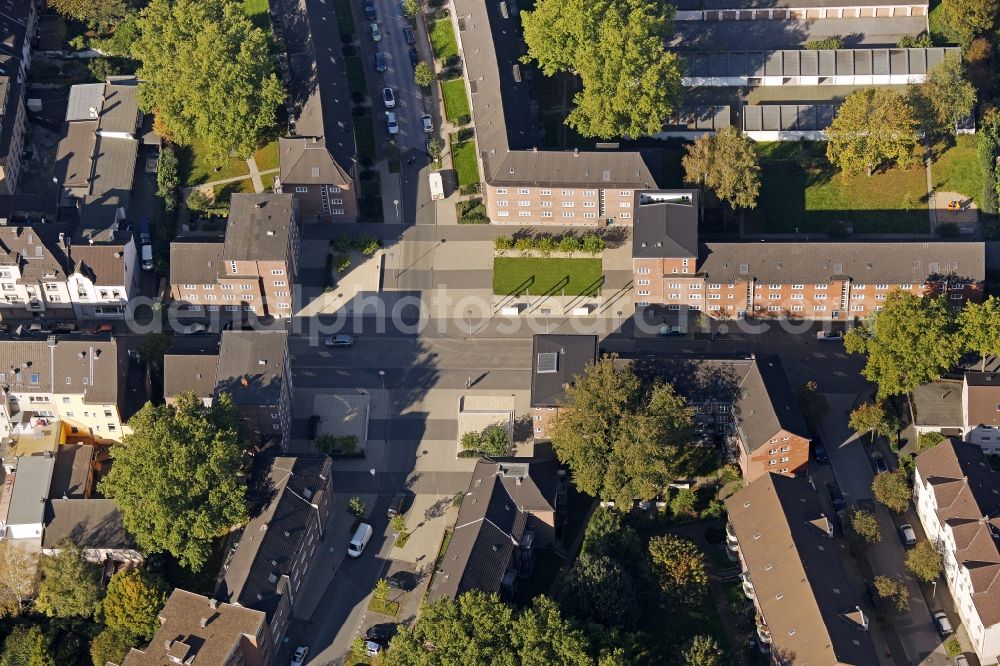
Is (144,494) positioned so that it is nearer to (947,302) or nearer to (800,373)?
(800,373)

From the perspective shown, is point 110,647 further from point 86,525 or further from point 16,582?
→ point 86,525

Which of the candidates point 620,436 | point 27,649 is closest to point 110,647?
point 27,649

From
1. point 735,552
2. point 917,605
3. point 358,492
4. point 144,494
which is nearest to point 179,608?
point 144,494

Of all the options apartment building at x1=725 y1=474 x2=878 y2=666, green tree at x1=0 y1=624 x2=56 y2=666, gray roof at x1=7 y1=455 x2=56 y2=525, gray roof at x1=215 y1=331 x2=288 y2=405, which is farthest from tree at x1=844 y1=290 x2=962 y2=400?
green tree at x1=0 y1=624 x2=56 y2=666

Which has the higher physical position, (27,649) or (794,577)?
(794,577)

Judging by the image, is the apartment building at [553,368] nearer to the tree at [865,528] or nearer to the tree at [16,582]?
the tree at [865,528]
